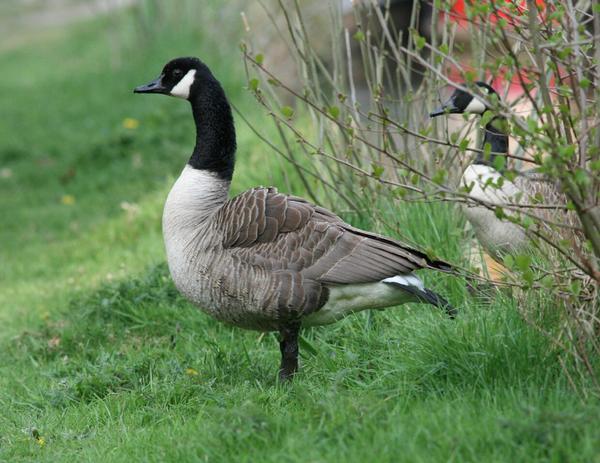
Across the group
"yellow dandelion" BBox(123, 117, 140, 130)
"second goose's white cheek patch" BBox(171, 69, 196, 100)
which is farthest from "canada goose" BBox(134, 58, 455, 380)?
"yellow dandelion" BBox(123, 117, 140, 130)

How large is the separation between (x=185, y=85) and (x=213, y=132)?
1.10ft

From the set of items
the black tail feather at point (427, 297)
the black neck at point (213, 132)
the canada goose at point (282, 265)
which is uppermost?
the black neck at point (213, 132)

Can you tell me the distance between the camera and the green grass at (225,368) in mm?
3506

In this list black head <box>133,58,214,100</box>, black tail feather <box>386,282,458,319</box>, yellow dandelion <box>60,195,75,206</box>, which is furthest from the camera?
yellow dandelion <box>60,195,75,206</box>

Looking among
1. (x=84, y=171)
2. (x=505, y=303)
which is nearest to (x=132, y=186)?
(x=84, y=171)

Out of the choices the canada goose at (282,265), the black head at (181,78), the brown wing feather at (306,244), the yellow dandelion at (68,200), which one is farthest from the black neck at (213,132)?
the yellow dandelion at (68,200)

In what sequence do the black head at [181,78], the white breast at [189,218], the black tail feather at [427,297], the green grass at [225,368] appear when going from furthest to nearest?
the black head at [181,78], the white breast at [189,218], the black tail feather at [427,297], the green grass at [225,368]

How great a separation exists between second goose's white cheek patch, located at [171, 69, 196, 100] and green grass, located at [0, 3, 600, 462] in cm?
138

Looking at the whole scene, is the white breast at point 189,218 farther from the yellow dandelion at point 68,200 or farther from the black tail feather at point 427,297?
the yellow dandelion at point 68,200

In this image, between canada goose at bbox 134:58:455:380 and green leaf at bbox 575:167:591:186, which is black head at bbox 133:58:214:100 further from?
green leaf at bbox 575:167:591:186

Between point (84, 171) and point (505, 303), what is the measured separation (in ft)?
24.7

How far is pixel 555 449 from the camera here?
3.21 m

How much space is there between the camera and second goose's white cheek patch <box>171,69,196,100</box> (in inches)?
209

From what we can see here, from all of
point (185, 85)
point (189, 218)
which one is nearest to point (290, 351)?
point (189, 218)
